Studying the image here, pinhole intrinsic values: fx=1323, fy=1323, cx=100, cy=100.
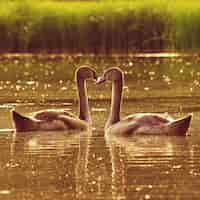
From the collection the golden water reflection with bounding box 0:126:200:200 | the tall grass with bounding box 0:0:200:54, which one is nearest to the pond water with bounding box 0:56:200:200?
the golden water reflection with bounding box 0:126:200:200

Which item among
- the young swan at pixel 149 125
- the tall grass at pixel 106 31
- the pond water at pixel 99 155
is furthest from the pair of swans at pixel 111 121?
the tall grass at pixel 106 31

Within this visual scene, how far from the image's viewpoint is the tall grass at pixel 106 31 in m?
29.8

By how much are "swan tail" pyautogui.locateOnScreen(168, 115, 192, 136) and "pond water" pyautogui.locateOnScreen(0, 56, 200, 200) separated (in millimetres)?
100

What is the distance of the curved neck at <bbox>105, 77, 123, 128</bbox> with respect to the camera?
14898mm

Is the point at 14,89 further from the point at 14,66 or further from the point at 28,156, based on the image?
the point at 28,156

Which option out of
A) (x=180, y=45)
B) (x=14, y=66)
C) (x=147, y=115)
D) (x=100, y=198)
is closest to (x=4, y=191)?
(x=100, y=198)

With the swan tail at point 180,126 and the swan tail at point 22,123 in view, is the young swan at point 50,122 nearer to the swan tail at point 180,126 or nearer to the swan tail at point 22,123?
the swan tail at point 22,123

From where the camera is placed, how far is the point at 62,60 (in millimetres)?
28875

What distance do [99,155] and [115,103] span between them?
2913 millimetres

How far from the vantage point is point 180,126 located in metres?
14.0

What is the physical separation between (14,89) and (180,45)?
375 inches

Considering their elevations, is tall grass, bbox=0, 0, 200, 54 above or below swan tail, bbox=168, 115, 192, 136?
below

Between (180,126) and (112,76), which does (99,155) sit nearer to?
(180,126)

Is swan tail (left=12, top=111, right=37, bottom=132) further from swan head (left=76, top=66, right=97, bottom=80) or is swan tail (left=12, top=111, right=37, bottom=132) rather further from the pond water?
swan head (left=76, top=66, right=97, bottom=80)
